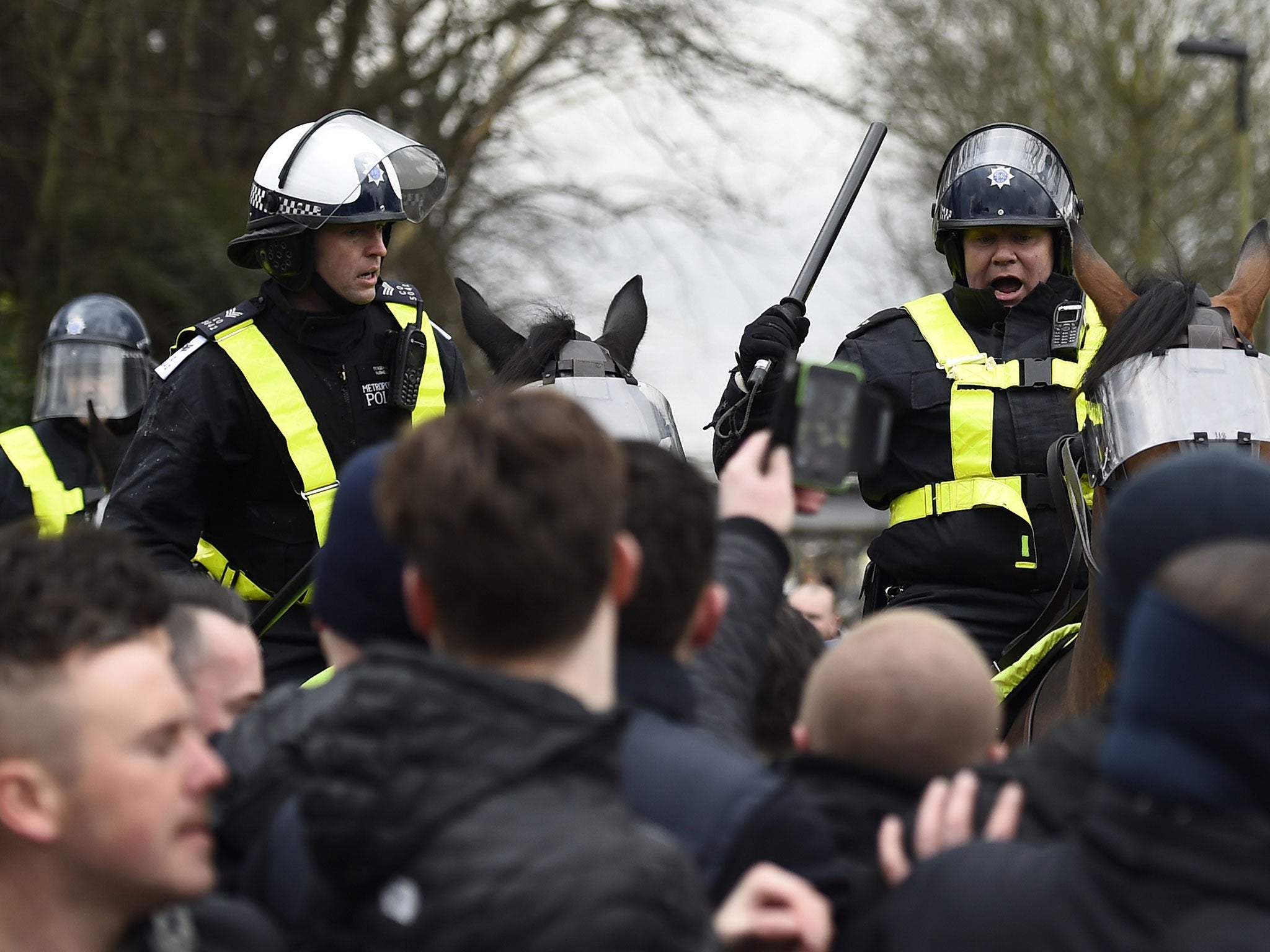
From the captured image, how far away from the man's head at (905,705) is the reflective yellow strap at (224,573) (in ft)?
10.3

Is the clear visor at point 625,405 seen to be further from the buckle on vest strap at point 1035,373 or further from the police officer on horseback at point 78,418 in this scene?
the police officer on horseback at point 78,418

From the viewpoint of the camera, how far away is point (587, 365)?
4871mm

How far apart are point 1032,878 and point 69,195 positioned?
12.3 meters

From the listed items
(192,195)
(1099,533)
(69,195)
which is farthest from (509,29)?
(1099,533)

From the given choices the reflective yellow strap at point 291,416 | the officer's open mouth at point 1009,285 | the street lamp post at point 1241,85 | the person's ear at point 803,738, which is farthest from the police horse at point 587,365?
the street lamp post at point 1241,85

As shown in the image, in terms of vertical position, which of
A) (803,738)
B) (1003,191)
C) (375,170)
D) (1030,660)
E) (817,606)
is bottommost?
(817,606)

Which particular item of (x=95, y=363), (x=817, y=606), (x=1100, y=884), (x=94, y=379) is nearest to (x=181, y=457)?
(x=1100, y=884)

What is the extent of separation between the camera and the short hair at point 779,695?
126 inches

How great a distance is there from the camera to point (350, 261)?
17.4ft

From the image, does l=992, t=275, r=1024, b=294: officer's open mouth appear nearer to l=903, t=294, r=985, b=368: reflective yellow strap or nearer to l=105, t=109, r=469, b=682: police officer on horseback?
l=903, t=294, r=985, b=368: reflective yellow strap

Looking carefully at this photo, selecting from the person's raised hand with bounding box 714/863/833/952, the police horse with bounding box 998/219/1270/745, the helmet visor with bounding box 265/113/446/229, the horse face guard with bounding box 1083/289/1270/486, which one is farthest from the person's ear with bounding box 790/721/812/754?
the helmet visor with bounding box 265/113/446/229

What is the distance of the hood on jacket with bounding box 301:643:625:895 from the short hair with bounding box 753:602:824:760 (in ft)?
3.89

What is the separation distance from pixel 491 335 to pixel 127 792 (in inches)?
134

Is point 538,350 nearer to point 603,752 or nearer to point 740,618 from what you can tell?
point 740,618
